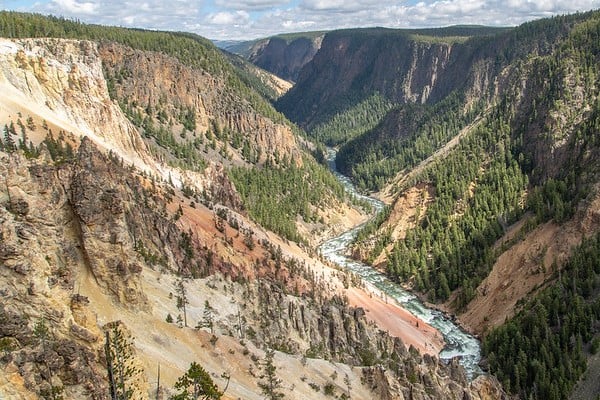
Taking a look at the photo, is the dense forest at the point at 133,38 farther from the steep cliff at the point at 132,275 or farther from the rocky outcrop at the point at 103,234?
the rocky outcrop at the point at 103,234

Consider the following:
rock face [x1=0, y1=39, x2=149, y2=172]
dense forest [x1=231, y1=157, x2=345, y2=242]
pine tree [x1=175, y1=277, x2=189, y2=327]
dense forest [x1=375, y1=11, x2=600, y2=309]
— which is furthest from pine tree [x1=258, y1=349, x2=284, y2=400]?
dense forest [x1=231, y1=157, x2=345, y2=242]

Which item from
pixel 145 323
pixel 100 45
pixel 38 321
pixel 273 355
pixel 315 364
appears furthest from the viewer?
pixel 100 45

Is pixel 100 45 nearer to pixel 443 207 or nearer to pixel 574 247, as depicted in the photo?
pixel 443 207

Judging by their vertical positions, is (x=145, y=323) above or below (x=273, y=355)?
above

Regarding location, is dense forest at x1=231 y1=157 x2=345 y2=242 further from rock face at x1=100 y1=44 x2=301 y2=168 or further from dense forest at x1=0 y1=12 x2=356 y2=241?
rock face at x1=100 y1=44 x2=301 y2=168

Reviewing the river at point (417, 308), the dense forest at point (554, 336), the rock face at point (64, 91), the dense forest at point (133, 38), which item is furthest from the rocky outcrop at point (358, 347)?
the dense forest at point (133, 38)

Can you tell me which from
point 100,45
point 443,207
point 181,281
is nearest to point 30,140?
point 181,281

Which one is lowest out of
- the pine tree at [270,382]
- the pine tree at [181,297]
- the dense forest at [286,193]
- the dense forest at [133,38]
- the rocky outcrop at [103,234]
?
the dense forest at [286,193]

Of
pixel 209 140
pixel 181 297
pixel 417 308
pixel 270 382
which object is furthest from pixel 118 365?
pixel 209 140
